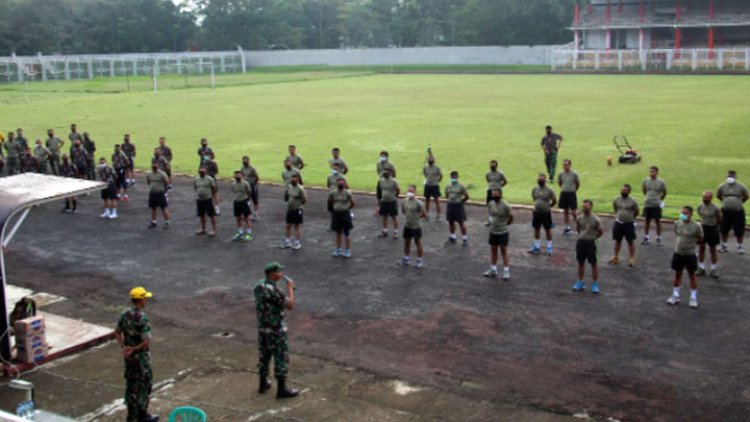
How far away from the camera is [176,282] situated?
16625 mm

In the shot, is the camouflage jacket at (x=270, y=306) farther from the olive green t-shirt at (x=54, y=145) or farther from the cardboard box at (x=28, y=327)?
the olive green t-shirt at (x=54, y=145)

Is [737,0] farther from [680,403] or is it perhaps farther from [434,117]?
[680,403]

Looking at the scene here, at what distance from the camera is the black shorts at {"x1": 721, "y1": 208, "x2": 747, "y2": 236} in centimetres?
1753

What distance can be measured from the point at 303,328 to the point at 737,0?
297 feet

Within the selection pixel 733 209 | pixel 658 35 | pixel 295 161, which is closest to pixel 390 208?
pixel 295 161

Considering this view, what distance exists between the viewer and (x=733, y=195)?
1758 cm

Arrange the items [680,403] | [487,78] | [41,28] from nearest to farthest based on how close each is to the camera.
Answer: [680,403]
[487,78]
[41,28]

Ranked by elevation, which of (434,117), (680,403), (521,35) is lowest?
(680,403)

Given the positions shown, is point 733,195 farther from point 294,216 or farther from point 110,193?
point 110,193

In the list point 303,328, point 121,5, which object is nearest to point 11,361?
point 303,328

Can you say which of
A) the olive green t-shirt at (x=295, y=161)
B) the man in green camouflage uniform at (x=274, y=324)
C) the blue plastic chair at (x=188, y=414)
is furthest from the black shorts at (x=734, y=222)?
the blue plastic chair at (x=188, y=414)

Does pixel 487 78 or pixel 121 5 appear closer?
pixel 487 78

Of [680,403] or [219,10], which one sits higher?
[219,10]

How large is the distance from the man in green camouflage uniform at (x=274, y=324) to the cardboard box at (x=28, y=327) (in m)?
3.49
